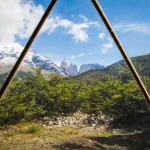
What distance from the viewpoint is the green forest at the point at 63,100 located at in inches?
843

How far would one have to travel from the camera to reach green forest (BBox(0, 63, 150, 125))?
2141cm

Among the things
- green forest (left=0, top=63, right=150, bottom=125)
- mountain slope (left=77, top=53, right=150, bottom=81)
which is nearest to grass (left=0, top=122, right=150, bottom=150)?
green forest (left=0, top=63, right=150, bottom=125)

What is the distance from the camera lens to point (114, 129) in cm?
1978

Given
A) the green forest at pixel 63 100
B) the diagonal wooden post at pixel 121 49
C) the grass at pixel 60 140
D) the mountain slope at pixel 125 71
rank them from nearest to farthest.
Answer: the diagonal wooden post at pixel 121 49 → the grass at pixel 60 140 → the green forest at pixel 63 100 → the mountain slope at pixel 125 71

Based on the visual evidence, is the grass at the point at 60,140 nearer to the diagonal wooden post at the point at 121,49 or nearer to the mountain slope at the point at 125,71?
the mountain slope at the point at 125,71

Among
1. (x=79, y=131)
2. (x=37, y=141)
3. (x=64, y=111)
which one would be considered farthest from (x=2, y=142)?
(x=64, y=111)

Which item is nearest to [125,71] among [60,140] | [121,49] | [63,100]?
[63,100]

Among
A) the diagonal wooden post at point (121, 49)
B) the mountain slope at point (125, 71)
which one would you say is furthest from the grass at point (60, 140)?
the diagonal wooden post at point (121, 49)

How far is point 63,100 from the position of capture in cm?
2436

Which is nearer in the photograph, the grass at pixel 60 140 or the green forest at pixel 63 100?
the grass at pixel 60 140

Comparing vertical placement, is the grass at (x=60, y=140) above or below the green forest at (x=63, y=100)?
below

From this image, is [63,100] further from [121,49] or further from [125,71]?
[121,49]

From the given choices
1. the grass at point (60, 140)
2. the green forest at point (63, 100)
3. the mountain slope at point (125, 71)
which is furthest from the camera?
the mountain slope at point (125, 71)

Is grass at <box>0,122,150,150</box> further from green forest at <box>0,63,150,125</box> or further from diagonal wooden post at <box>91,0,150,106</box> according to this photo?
diagonal wooden post at <box>91,0,150,106</box>
